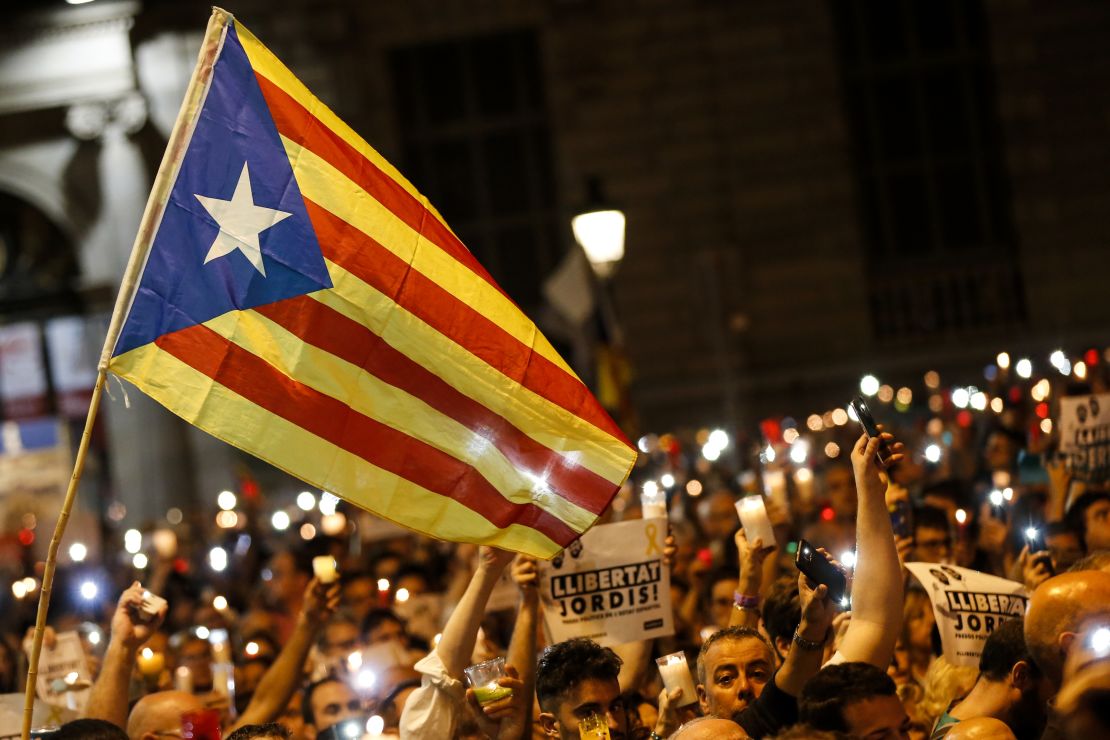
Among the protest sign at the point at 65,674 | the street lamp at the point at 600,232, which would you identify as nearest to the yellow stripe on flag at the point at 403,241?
the protest sign at the point at 65,674

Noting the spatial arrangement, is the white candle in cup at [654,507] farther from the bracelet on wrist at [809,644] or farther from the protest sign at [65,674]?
the protest sign at [65,674]

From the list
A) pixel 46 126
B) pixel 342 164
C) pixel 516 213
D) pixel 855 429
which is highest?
pixel 46 126

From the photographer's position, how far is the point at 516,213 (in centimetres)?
2181

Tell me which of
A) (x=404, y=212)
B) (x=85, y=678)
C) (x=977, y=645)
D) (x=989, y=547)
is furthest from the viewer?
(x=989, y=547)

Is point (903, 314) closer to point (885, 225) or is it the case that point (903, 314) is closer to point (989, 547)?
point (885, 225)

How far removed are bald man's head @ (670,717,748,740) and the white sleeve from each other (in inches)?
32.3

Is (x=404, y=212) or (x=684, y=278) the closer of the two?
(x=404, y=212)

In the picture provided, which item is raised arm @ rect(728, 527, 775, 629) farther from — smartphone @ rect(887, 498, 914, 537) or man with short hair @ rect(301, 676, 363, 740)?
man with short hair @ rect(301, 676, 363, 740)

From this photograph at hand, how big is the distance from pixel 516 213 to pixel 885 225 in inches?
183

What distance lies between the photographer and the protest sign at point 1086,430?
7.77 m

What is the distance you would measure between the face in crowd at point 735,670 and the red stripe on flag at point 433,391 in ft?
1.80

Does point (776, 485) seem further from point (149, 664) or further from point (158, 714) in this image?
point (158, 714)

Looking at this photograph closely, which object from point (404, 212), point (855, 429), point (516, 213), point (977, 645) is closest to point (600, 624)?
point (977, 645)

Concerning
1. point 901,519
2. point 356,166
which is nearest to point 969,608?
point 901,519
